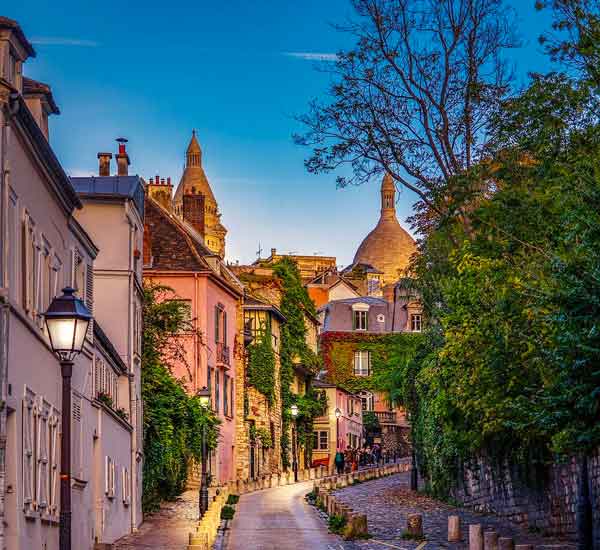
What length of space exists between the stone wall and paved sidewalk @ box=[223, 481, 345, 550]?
509 centimetres

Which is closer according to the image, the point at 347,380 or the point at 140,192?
the point at 140,192

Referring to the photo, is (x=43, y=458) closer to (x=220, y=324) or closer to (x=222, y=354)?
(x=222, y=354)

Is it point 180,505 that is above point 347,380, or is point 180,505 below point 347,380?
below

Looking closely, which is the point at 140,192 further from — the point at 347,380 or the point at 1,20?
the point at 347,380

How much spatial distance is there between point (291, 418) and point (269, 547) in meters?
43.7

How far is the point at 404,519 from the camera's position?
39.2 meters

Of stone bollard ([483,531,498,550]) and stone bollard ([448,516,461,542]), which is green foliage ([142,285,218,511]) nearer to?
stone bollard ([448,516,461,542])

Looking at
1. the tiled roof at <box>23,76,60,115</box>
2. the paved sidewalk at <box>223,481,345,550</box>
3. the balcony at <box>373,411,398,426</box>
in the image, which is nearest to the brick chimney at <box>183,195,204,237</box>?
the paved sidewalk at <box>223,481,345,550</box>

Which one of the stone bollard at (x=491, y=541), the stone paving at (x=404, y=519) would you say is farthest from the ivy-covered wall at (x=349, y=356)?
the stone bollard at (x=491, y=541)

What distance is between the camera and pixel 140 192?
3656cm

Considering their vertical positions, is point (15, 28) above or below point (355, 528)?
above

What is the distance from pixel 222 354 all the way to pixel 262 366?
811cm

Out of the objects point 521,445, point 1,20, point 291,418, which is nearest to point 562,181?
point 521,445

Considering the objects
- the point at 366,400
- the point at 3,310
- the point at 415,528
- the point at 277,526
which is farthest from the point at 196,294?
the point at 366,400
